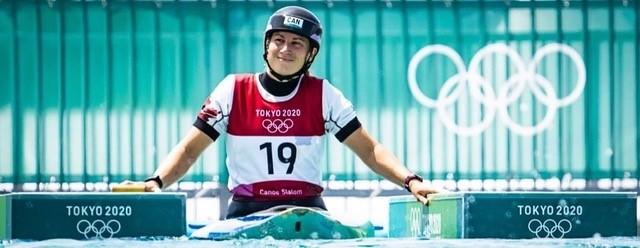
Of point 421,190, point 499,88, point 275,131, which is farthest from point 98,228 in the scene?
point 499,88

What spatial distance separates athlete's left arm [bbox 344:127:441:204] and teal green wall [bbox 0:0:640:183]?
6286 mm

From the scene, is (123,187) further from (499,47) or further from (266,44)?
(499,47)

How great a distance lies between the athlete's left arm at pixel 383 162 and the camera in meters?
6.21

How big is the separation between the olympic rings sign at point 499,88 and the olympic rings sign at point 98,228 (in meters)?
6.89

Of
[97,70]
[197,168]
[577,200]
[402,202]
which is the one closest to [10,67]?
[97,70]

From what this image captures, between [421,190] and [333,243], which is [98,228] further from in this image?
[421,190]

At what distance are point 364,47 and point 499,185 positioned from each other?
178 cm

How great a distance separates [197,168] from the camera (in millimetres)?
12641

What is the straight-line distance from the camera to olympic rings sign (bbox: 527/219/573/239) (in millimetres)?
6289

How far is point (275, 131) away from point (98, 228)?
89cm

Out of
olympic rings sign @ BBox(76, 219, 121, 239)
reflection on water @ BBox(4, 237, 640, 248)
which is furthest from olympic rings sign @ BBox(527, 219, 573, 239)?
olympic rings sign @ BBox(76, 219, 121, 239)

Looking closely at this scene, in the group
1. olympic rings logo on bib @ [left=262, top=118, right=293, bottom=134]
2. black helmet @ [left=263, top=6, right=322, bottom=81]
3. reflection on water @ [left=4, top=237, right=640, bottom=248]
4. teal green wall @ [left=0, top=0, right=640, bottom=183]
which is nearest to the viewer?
reflection on water @ [left=4, top=237, right=640, bottom=248]

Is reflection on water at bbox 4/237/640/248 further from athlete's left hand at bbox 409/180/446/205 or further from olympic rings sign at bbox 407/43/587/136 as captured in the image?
olympic rings sign at bbox 407/43/587/136

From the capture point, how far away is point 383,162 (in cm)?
631
